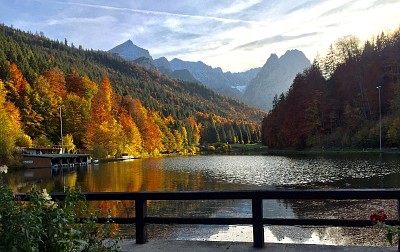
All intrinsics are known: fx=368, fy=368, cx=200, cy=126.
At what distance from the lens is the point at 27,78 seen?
88562mm

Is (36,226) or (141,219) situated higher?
(36,226)

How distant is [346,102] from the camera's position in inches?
3250

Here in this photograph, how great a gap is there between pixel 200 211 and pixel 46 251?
44.9 feet

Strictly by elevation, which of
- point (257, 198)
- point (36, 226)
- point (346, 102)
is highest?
point (346, 102)

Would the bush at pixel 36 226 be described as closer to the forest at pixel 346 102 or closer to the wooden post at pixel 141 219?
the wooden post at pixel 141 219

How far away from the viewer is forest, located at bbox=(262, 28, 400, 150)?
70188 mm

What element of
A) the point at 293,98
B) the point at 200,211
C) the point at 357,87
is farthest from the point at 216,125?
the point at 200,211

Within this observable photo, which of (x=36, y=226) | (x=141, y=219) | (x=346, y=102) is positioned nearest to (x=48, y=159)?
(x=141, y=219)

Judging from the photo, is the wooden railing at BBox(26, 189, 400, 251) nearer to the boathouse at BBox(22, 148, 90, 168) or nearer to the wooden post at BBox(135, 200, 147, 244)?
the wooden post at BBox(135, 200, 147, 244)

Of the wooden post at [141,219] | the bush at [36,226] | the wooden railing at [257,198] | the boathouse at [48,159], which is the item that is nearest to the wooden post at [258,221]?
the wooden railing at [257,198]

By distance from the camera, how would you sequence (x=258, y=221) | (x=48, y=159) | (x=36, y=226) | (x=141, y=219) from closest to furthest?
(x=36, y=226) < (x=258, y=221) < (x=141, y=219) < (x=48, y=159)

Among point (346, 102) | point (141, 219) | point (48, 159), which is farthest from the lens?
point (346, 102)

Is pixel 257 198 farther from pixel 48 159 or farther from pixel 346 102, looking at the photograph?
pixel 346 102

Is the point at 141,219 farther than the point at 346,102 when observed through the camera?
No
